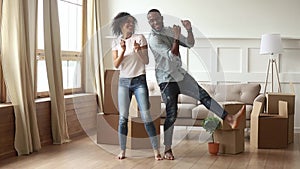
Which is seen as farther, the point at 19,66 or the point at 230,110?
the point at 230,110

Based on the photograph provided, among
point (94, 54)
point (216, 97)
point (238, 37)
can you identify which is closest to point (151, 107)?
point (216, 97)

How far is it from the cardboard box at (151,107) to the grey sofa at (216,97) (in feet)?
1.69

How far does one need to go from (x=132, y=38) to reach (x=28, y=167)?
1.60m

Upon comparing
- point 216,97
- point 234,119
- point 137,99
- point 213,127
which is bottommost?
point 213,127

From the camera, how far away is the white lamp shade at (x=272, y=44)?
677 cm

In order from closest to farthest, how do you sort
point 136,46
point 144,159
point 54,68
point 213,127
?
point 136,46, point 144,159, point 213,127, point 54,68

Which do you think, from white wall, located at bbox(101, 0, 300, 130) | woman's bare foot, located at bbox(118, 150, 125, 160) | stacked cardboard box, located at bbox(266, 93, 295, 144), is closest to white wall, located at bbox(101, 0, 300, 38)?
white wall, located at bbox(101, 0, 300, 130)

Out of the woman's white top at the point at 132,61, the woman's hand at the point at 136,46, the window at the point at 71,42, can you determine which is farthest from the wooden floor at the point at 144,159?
the window at the point at 71,42

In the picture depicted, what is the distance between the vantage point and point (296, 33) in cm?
720

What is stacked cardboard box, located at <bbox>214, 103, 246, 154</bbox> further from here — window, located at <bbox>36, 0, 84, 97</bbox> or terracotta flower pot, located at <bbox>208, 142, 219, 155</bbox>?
window, located at <bbox>36, 0, 84, 97</bbox>

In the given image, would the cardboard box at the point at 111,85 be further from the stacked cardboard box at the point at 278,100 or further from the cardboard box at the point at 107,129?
the stacked cardboard box at the point at 278,100

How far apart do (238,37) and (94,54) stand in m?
2.11

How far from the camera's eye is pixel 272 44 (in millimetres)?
6781

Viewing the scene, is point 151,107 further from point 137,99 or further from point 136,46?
point 136,46
